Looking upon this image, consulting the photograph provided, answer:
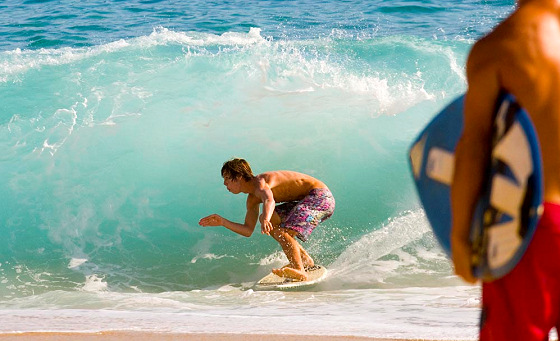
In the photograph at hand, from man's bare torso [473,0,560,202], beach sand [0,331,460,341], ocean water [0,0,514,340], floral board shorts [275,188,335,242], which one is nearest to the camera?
man's bare torso [473,0,560,202]

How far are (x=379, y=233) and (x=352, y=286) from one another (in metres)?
0.96

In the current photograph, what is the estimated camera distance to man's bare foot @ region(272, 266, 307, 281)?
532 centimetres

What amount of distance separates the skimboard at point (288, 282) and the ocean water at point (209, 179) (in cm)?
6

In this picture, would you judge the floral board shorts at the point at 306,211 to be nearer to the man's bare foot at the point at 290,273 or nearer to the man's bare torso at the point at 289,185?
the man's bare torso at the point at 289,185

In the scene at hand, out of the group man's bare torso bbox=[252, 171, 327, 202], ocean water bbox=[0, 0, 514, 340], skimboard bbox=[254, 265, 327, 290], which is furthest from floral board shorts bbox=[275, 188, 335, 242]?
ocean water bbox=[0, 0, 514, 340]

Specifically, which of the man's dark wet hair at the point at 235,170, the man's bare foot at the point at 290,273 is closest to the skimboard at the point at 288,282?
the man's bare foot at the point at 290,273

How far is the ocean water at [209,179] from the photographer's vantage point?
444 centimetres

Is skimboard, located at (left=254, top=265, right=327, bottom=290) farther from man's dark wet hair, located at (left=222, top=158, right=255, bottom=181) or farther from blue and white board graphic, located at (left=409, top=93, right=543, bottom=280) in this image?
blue and white board graphic, located at (left=409, top=93, right=543, bottom=280)

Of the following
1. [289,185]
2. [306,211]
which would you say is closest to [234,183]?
[289,185]

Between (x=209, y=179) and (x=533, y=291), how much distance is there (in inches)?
237

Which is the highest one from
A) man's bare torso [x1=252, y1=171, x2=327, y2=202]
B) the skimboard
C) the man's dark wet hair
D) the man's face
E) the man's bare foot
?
the man's dark wet hair

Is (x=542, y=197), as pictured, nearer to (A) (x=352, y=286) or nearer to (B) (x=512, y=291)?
(B) (x=512, y=291)

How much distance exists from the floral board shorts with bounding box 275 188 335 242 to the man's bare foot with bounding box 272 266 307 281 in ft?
0.97

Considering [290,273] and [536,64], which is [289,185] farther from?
[536,64]
